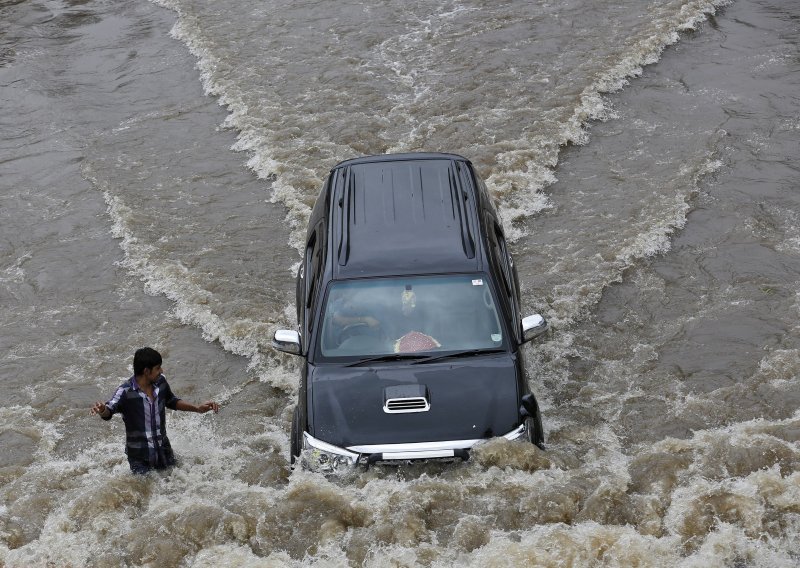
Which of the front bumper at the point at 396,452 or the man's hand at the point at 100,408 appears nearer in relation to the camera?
the man's hand at the point at 100,408

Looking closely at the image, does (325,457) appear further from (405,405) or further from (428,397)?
(428,397)

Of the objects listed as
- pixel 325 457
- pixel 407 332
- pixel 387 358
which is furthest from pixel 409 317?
pixel 325 457

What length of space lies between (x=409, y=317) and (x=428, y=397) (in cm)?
79

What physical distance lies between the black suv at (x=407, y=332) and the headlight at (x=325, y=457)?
0.01m

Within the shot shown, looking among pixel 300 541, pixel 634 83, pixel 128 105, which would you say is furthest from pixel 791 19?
pixel 300 541

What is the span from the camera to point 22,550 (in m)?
6.97

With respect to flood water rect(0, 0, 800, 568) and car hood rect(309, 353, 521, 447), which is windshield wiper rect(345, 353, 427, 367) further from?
flood water rect(0, 0, 800, 568)

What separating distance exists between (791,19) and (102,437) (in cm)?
1699

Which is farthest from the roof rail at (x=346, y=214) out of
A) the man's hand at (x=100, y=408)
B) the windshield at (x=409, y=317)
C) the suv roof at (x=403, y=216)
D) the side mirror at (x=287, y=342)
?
the man's hand at (x=100, y=408)

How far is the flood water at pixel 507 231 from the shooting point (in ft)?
23.1

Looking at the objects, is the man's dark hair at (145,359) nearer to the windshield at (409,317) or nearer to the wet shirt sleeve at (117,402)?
the wet shirt sleeve at (117,402)

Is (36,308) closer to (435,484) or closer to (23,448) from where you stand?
(23,448)

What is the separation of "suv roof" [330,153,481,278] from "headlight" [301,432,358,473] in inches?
57.6

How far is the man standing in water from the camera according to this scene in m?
6.74
